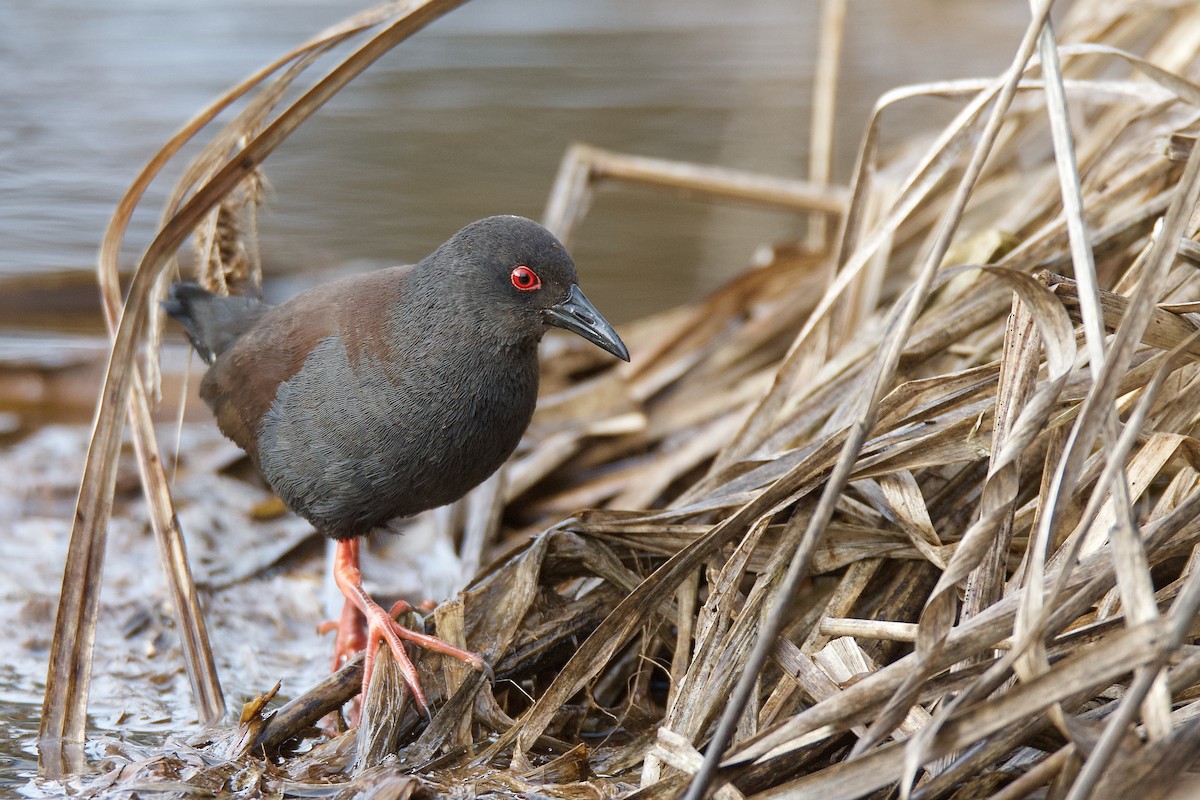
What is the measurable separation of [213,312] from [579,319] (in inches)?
48.1

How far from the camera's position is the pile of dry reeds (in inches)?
74.3

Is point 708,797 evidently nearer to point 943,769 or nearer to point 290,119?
point 943,769

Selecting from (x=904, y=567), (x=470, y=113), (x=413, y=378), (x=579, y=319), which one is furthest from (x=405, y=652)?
(x=470, y=113)

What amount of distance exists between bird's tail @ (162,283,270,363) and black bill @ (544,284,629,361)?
1009mm

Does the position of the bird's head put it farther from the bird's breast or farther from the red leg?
the red leg

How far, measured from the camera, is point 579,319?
3.05 m

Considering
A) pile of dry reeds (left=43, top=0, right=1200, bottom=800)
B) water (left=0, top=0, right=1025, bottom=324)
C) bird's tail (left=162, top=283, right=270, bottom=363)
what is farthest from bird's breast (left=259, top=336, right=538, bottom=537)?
water (left=0, top=0, right=1025, bottom=324)

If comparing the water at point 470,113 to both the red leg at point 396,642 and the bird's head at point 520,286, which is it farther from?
the red leg at point 396,642

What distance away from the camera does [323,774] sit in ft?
8.37

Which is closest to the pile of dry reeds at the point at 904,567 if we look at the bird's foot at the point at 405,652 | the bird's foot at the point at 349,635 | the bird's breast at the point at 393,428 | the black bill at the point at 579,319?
Result: the bird's foot at the point at 405,652

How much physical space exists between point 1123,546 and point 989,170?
3240 mm

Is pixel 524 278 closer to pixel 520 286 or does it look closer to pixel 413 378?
pixel 520 286

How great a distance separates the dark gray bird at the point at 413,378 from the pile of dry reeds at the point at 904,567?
338 millimetres

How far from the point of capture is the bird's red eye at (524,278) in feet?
9.95
